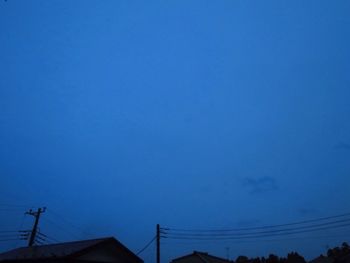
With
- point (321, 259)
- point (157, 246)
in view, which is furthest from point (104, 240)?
point (321, 259)

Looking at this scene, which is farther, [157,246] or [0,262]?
[157,246]

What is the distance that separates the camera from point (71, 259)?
74.0 feet

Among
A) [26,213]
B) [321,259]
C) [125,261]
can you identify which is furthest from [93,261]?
[321,259]

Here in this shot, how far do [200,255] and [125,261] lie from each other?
15974 mm

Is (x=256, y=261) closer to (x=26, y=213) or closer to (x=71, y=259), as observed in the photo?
(x=26, y=213)

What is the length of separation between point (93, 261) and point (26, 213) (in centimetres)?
2278

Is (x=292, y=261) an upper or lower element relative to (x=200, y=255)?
upper

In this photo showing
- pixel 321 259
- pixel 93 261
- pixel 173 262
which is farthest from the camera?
pixel 321 259

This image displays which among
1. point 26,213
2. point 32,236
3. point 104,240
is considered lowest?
point 104,240

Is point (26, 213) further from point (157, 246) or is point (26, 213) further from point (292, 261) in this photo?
point (292, 261)

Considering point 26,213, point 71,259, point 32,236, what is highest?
point 26,213

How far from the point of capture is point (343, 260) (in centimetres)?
4219

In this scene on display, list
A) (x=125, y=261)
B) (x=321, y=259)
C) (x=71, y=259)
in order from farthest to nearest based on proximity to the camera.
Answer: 1. (x=321, y=259)
2. (x=125, y=261)
3. (x=71, y=259)

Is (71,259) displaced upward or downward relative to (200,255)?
downward
